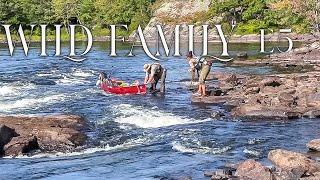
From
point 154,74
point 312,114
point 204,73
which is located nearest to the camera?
point 312,114

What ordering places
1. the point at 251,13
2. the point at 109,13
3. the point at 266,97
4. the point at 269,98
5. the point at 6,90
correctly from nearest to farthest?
the point at 269,98, the point at 266,97, the point at 6,90, the point at 251,13, the point at 109,13

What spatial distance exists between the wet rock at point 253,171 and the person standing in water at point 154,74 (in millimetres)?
16184

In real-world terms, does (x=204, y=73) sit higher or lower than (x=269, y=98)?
higher

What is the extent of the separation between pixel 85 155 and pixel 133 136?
2788 millimetres

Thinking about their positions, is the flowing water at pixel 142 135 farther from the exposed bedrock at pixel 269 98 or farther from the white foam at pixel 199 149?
the exposed bedrock at pixel 269 98

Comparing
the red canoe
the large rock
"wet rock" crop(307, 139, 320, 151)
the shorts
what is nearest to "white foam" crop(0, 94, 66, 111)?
the red canoe

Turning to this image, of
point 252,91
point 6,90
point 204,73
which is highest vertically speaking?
point 204,73

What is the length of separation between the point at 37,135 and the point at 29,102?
9.69 metres

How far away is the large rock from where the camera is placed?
1462 centimetres

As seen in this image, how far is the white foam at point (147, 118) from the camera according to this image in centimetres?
2289

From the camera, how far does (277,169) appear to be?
14.8 metres

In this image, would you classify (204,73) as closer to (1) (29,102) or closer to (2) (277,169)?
(1) (29,102)

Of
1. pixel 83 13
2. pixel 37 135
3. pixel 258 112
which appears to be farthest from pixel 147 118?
pixel 83 13

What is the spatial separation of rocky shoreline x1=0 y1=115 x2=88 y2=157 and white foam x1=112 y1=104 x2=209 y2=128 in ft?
7.99
